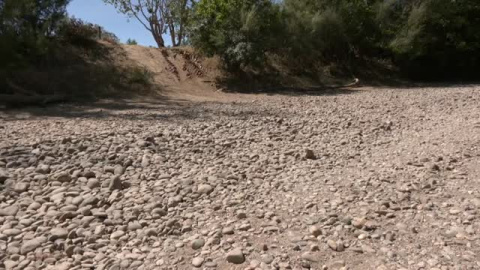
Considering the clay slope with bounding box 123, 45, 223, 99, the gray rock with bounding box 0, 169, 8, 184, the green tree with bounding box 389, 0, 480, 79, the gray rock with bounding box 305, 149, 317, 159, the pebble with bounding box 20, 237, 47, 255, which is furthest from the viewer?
the green tree with bounding box 389, 0, 480, 79

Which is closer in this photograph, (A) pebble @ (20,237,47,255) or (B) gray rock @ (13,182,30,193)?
(A) pebble @ (20,237,47,255)

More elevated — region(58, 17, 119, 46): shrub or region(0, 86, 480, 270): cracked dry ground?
region(58, 17, 119, 46): shrub

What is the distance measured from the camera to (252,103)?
40.5 feet

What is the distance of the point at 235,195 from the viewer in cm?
487

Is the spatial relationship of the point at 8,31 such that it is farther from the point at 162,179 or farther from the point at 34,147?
the point at 162,179

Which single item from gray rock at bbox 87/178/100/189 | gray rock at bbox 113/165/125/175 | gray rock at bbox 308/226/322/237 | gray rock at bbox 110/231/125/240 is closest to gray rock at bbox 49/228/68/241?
gray rock at bbox 110/231/125/240

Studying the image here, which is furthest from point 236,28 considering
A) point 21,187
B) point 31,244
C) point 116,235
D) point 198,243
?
point 31,244

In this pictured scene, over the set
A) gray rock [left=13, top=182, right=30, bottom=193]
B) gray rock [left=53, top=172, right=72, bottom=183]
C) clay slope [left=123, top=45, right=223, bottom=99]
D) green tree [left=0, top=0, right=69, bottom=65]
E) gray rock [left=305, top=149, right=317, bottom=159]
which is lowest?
gray rock [left=13, top=182, right=30, bottom=193]

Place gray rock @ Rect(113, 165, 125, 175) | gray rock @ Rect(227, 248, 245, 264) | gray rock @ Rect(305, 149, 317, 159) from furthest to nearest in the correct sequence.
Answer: gray rock @ Rect(305, 149, 317, 159)
gray rock @ Rect(113, 165, 125, 175)
gray rock @ Rect(227, 248, 245, 264)

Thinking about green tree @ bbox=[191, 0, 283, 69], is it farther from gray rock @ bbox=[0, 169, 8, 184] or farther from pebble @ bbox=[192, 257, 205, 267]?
pebble @ bbox=[192, 257, 205, 267]

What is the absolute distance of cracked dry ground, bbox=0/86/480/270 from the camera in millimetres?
3625

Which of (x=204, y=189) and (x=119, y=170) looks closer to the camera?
(x=204, y=189)

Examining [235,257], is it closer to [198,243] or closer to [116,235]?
[198,243]

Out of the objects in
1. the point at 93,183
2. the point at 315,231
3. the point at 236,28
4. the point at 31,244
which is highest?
the point at 236,28
